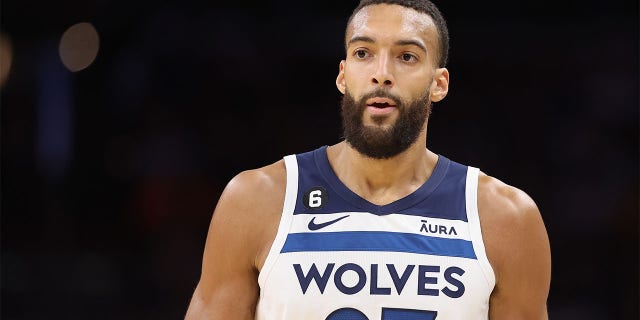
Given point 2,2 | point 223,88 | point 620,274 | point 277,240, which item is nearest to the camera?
point 277,240

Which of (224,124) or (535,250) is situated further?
(224,124)

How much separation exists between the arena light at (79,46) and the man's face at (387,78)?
5.38 metres

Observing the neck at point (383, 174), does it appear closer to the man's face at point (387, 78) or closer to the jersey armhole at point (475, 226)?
the man's face at point (387, 78)

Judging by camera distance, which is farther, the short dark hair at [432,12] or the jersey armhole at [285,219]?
the short dark hair at [432,12]

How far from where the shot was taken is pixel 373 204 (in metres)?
3.46

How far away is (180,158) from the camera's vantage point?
8.26 m

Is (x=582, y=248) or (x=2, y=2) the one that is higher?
(x=2, y=2)

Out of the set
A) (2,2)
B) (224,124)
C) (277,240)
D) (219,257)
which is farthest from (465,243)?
(2,2)

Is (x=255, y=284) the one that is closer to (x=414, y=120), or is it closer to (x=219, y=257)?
(x=219, y=257)

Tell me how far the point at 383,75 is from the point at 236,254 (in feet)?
2.66

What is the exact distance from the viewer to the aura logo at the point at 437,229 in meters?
3.38

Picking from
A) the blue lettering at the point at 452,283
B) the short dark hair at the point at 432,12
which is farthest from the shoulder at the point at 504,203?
the short dark hair at the point at 432,12

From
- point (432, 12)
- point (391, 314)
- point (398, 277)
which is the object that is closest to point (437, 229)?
point (398, 277)

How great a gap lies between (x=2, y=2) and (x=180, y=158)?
2.08 m
